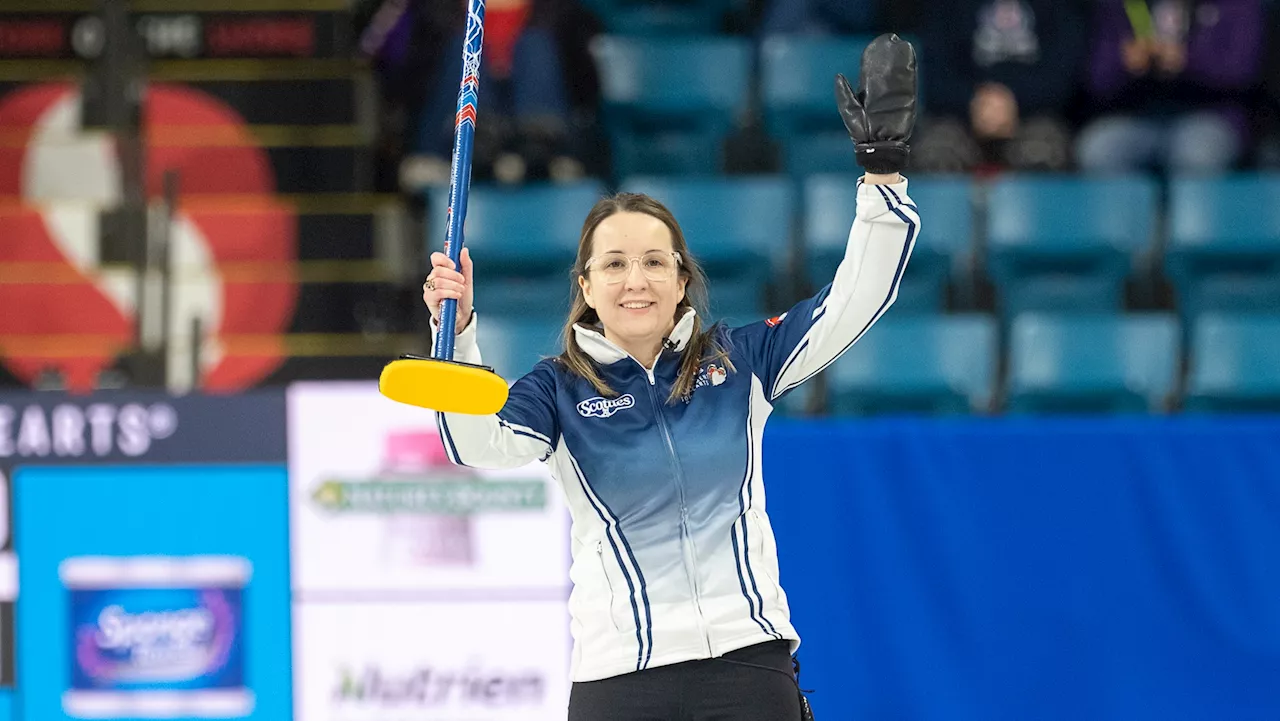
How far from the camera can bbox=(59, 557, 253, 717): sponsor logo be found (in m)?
4.39

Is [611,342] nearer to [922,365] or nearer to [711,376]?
[711,376]

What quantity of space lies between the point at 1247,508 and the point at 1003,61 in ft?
12.5

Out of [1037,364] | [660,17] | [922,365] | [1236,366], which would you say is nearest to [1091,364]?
[1037,364]

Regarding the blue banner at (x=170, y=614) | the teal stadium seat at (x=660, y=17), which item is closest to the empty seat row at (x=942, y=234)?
→ the teal stadium seat at (x=660, y=17)

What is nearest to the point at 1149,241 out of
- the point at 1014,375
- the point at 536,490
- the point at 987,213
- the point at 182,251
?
the point at 987,213

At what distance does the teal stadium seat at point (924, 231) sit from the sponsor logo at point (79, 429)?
3.25m

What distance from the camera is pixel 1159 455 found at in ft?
14.1

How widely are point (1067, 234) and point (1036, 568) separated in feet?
9.45

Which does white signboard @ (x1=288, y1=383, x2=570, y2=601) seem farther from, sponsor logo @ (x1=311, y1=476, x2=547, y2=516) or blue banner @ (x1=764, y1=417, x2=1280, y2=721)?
blue banner @ (x1=764, y1=417, x2=1280, y2=721)

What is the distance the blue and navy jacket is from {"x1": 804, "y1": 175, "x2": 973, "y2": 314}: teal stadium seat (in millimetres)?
3937

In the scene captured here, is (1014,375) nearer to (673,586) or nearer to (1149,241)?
(1149,241)

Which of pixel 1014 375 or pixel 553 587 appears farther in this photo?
pixel 1014 375

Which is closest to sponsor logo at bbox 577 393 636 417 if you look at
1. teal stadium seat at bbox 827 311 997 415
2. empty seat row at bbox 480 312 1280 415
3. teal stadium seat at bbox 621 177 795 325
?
empty seat row at bbox 480 312 1280 415

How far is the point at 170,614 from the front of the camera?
440cm
